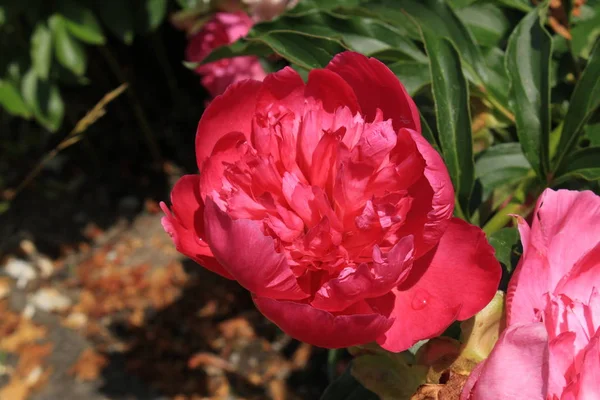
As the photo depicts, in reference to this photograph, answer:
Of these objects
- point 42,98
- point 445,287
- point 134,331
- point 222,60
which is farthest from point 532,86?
point 134,331

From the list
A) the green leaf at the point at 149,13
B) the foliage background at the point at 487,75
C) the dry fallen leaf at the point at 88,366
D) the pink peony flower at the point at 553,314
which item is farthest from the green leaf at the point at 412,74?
the dry fallen leaf at the point at 88,366

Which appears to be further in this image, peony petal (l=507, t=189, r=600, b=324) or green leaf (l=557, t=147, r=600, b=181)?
green leaf (l=557, t=147, r=600, b=181)

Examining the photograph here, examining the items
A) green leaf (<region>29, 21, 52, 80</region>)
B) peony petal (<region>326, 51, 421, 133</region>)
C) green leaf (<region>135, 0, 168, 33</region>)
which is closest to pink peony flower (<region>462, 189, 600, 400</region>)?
peony petal (<region>326, 51, 421, 133</region>)

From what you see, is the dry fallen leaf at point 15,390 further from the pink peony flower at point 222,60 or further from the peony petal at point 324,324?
the peony petal at point 324,324

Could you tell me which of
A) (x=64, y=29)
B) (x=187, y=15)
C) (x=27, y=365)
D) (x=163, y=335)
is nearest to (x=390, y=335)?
(x=187, y=15)

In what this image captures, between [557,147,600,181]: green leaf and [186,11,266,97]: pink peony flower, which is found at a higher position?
[557,147,600,181]: green leaf

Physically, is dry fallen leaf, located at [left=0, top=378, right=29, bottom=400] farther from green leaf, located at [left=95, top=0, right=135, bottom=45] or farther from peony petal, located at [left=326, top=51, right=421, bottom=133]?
peony petal, located at [left=326, top=51, right=421, bottom=133]

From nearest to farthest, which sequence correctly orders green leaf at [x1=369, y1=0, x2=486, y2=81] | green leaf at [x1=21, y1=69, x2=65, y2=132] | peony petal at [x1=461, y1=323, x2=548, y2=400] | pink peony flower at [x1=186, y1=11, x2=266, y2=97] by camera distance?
peony petal at [x1=461, y1=323, x2=548, y2=400]
green leaf at [x1=369, y1=0, x2=486, y2=81]
pink peony flower at [x1=186, y1=11, x2=266, y2=97]
green leaf at [x1=21, y1=69, x2=65, y2=132]

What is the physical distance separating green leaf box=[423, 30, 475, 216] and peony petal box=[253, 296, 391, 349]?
0.21 metres

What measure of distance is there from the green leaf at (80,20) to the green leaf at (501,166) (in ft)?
3.94

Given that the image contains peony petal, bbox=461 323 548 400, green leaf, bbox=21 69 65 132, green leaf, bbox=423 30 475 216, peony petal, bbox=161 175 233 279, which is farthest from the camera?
green leaf, bbox=21 69 65 132

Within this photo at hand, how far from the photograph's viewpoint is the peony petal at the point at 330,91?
48 centimetres

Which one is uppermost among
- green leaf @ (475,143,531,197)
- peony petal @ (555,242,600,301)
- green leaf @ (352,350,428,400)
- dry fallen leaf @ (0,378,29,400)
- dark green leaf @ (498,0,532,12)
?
dark green leaf @ (498,0,532,12)

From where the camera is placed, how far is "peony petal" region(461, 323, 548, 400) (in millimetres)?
365
